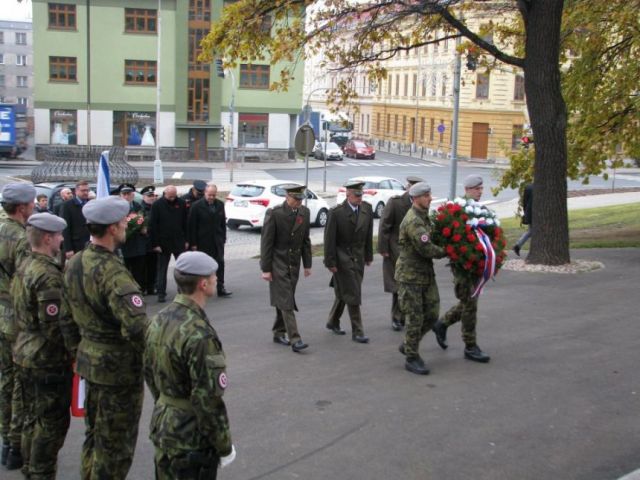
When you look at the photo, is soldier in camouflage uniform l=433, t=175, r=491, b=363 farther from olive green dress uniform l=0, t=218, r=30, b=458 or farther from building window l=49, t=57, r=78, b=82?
building window l=49, t=57, r=78, b=82

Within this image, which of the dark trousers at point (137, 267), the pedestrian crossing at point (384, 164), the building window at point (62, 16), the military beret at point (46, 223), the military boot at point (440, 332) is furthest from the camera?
the pedestrian crossing at point (384, 164)

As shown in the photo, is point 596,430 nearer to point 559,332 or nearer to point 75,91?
point 559,332

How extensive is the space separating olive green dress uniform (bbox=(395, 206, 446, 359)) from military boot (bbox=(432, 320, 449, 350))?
2.10 feet

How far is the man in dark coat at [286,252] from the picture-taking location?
9.13 meters

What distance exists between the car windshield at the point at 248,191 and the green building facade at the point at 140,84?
84.0ft

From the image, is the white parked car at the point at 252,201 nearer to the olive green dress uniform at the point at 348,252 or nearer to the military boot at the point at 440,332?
the olive green dress uniform at the point at 348,252

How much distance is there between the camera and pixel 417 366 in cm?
826

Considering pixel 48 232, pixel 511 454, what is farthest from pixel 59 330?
pixel 511 454

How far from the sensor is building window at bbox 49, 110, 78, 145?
2014 inches

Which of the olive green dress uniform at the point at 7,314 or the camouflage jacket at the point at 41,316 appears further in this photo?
the olive green dress uniform at the point at 7,314

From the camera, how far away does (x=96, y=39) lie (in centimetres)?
4947

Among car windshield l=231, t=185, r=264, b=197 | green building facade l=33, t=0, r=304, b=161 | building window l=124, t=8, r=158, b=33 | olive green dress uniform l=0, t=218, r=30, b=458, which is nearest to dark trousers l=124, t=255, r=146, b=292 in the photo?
olive green dress uniform l=0, t=218, r=30, b=458

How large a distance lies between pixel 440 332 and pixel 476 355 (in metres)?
0.51

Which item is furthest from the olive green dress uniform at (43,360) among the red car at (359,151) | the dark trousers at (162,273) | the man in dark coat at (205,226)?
the red car at (359,151)
